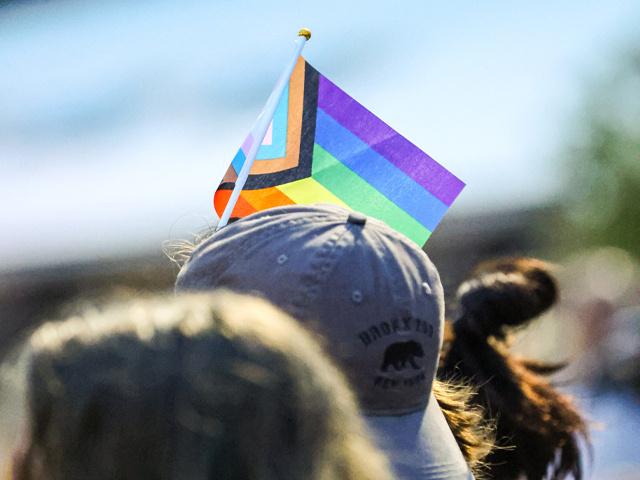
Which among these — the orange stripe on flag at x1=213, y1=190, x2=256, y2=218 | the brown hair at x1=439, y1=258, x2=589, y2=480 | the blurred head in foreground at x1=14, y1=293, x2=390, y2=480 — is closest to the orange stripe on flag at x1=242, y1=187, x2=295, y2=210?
the orange stripe on flag at x1=213, y1=190, x2=256, y2=218

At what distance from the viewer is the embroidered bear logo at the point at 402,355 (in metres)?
1.37

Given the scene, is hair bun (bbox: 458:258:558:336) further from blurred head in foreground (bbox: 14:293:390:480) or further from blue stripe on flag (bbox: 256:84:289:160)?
blurred head in foreground (bbox: 14:293:390:480)

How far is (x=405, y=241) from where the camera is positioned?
1482 mm

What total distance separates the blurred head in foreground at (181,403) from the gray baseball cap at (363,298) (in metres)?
0.38

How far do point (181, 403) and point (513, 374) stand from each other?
2082 millimetres

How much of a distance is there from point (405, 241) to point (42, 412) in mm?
674

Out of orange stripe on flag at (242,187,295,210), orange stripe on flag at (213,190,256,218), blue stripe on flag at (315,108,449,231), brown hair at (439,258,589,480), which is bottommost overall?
brown hair at (439,258,589,480)

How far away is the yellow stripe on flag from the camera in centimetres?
233

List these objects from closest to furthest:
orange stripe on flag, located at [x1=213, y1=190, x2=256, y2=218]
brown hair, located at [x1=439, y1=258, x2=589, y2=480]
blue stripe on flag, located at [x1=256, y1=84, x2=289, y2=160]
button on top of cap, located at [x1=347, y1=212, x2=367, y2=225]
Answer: button on top of cap, located at [x1=347, y1=212, x2=367, y2=225] → orange stripe on flag, located at [x1=213, y1=190, x2=256, y2=218] → blue stripe on flag, located at [x1=256, y1=84, x2=289, y2=160] → brown hair, located at [x1=439, y1=258, x2=589, y2=480]

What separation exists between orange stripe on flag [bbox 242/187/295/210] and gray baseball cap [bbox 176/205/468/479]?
2.73ft

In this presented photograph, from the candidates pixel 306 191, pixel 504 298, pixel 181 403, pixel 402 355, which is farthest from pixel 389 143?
pixel 181 403

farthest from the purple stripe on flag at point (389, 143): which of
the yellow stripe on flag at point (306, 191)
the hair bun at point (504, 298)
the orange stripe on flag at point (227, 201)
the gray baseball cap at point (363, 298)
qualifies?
the gray baseball cap at point (363, 298)

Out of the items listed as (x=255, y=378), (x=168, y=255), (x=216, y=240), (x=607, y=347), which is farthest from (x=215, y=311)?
(x=607, y=347)

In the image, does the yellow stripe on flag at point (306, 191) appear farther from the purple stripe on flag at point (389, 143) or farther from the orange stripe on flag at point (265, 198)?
the purple stripe on flag at point (389, 143)
